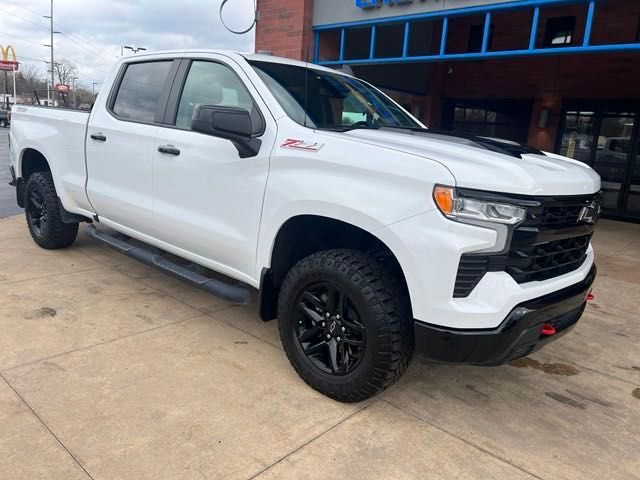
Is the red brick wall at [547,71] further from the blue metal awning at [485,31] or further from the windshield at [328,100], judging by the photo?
the windshield at [328,100]

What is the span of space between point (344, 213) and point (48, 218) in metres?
3.93

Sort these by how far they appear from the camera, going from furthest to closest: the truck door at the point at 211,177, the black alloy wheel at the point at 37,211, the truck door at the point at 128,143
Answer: the black alloy wheel at the point at 37,211, the truck door at the point at 128,143, the truck door at the point at 211,177

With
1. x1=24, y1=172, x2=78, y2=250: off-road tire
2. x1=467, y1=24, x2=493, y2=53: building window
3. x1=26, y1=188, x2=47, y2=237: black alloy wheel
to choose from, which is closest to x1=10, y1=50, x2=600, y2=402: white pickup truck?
x1=24, y1=172, x2=78, y2=250: off-road tire

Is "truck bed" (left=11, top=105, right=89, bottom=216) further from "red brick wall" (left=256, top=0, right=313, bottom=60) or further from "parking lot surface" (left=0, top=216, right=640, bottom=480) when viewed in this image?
"red brick wall" (left=256, top=0, right=313, bottom=60)

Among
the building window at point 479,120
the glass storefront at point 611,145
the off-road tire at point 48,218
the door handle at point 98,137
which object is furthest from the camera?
the building window at point 479,120

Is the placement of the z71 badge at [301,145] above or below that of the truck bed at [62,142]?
above

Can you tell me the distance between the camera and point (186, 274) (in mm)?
3643

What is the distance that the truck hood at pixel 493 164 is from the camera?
7.64 ft

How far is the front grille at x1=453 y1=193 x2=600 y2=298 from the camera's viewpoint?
7.64ft

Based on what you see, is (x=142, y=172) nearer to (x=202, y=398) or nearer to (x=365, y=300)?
(x=202, y=398)

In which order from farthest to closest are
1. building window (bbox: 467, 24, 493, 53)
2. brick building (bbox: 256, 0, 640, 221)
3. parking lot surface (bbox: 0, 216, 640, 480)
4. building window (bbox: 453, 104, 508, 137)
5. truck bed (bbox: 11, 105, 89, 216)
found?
1. building window (bbox: 453, 104, 508, 137)
2. building window (bbox: 467, 24, 493, 53)
3. brick building (bbox: 256, 0, 640, 221)
4. truck bed (bbox: 11, 105, 89, 216)
5. parking lot surface (bbox: 0, 216, 640, 480)

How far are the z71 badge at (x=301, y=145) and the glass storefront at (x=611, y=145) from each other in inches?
Answer: 410

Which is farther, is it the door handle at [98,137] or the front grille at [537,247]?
the door handle at [98,137]

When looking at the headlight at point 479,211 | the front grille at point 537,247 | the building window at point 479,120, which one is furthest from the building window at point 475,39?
the headlight at point 479,211
